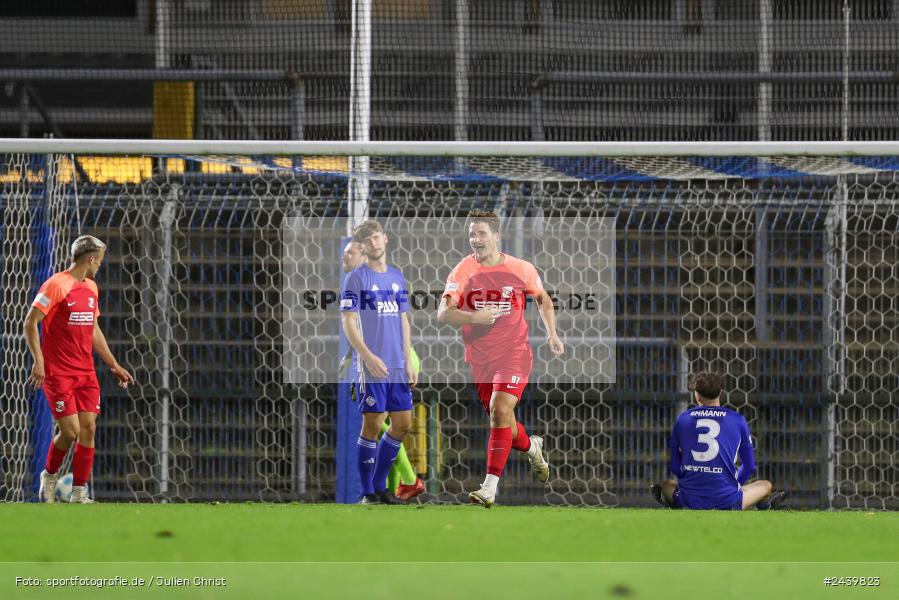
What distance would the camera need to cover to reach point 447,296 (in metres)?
6.89

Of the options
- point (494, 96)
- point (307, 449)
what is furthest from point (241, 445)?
point (494, 96)

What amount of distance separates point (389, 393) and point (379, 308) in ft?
1.63

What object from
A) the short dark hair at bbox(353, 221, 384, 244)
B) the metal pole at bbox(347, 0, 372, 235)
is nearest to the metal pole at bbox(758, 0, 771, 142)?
the metal pole at bbox(347, 0, 372, 235)

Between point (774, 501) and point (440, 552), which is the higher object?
point (440, 552)

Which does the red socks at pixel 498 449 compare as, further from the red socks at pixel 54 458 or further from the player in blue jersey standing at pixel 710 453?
the red socks at pixel 54 458

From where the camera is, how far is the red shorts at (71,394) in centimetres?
704

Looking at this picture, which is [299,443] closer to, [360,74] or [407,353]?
[407,353]

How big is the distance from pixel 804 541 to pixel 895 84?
675 centimetres

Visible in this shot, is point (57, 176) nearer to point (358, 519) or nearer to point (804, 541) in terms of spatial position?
point (358, 519)

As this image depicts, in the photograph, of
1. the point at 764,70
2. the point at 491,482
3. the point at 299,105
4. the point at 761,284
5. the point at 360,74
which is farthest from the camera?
the point at 764,70

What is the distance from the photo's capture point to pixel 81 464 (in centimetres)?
720

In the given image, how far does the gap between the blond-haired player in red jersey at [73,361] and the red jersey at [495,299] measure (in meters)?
1.98

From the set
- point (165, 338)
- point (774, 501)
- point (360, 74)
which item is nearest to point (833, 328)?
point (774, 501)

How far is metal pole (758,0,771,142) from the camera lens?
410 inches
